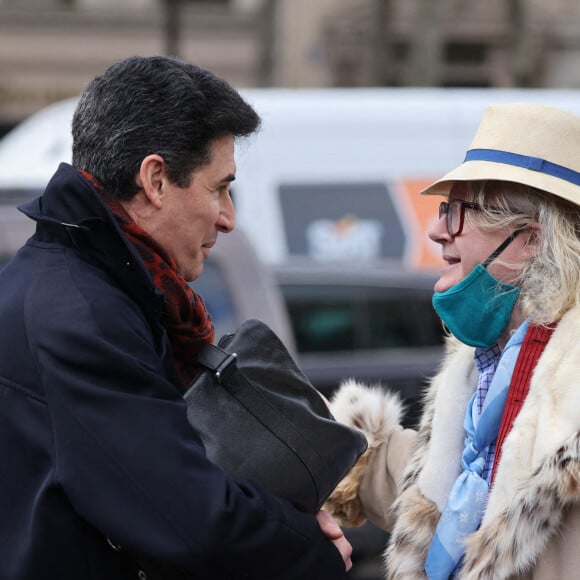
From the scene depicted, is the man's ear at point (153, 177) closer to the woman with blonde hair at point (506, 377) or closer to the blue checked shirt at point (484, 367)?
the woman with blonde hair at point (506, 377)

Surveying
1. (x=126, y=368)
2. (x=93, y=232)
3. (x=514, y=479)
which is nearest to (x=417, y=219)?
(x=514, y=479)

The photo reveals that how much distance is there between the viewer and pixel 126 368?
5.90 ft

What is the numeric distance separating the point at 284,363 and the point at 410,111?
6.32 metres

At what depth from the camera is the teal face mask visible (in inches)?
90.8

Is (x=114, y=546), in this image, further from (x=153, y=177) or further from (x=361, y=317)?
(x=361, y=317)

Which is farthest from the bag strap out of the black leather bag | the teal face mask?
the teal face mask

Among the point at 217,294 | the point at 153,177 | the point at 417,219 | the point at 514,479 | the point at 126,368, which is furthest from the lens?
the point at 417,219

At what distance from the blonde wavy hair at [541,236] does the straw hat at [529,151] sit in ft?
0.17

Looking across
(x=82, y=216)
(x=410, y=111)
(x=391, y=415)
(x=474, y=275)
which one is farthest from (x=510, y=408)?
(x=410, y=111)

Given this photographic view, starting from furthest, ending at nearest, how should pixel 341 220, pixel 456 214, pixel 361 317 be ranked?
pixel 341 220 < pixel 361 317 < pixel 456 214

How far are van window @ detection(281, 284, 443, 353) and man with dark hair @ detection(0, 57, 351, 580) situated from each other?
3.33 metres

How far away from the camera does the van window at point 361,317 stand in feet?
17.7

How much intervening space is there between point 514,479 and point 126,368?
0.81 meters

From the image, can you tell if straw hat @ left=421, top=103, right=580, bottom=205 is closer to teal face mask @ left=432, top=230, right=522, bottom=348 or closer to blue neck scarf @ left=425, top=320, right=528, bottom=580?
teal face mask @ left=432, top=230, right=522, bottom=348
